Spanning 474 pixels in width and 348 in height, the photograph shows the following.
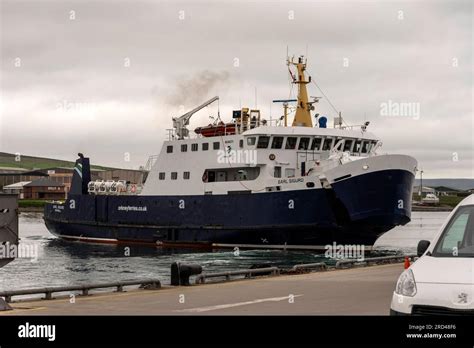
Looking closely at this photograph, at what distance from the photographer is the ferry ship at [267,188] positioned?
116ft

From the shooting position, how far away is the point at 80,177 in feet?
174

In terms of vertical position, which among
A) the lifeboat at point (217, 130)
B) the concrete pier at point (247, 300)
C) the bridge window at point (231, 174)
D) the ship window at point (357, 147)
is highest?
the lifeboat at point (217, 130)

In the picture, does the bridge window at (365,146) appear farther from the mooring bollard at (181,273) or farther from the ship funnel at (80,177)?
the mooring bollard at (181,273)

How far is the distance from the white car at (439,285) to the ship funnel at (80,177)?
4597cm

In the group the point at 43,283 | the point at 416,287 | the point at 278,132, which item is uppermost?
the point at 278,132

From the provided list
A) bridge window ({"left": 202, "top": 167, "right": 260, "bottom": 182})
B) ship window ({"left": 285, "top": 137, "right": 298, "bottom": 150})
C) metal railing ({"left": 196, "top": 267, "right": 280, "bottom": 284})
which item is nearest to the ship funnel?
bridge window ({"left": 202, "top": 167, "right": 260, "bottom": 182})

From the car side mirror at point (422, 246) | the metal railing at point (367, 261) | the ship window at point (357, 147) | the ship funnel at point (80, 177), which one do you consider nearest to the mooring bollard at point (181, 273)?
the metal railing at point (367, 261)

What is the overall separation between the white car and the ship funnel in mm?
45966

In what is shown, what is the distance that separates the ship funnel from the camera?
53188 millimetres

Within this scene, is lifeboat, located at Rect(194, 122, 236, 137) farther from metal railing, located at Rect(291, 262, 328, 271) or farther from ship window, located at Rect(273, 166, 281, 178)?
metal railing, located at Rect(291, 262, 328, 271)

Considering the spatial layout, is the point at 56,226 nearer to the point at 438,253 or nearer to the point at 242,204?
the point at 242,204

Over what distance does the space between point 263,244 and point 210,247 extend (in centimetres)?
346
